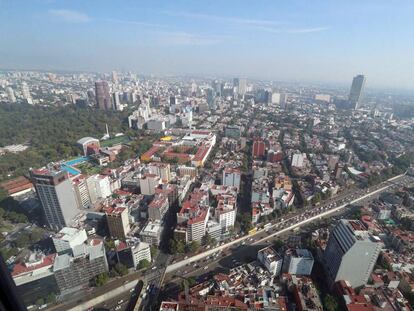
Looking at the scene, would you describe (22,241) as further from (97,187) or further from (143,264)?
(143,264)

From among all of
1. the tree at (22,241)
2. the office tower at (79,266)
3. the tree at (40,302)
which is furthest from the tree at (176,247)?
the tree at (22,241)

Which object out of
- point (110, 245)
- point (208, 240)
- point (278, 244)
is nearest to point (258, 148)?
point (278, 244)

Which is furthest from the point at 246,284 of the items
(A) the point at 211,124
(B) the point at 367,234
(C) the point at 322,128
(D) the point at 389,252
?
(C) the point at 322,128

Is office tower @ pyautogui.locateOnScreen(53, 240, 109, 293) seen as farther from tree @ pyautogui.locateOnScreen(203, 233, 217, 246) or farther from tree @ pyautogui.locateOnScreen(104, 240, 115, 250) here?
tree @ pyautogui.locateOnScreen(203, 233, 217, 246)

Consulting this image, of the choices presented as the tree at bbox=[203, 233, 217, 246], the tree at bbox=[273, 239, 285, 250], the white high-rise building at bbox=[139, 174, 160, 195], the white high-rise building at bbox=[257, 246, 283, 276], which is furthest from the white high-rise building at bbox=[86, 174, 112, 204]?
the tree at bbox=[273, 239, 285, 250]

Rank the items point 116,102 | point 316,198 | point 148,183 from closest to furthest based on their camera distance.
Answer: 1. point 148,183
2. point 316,198
3. point 116,102

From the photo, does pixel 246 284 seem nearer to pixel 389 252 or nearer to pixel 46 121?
pixel 389 252
